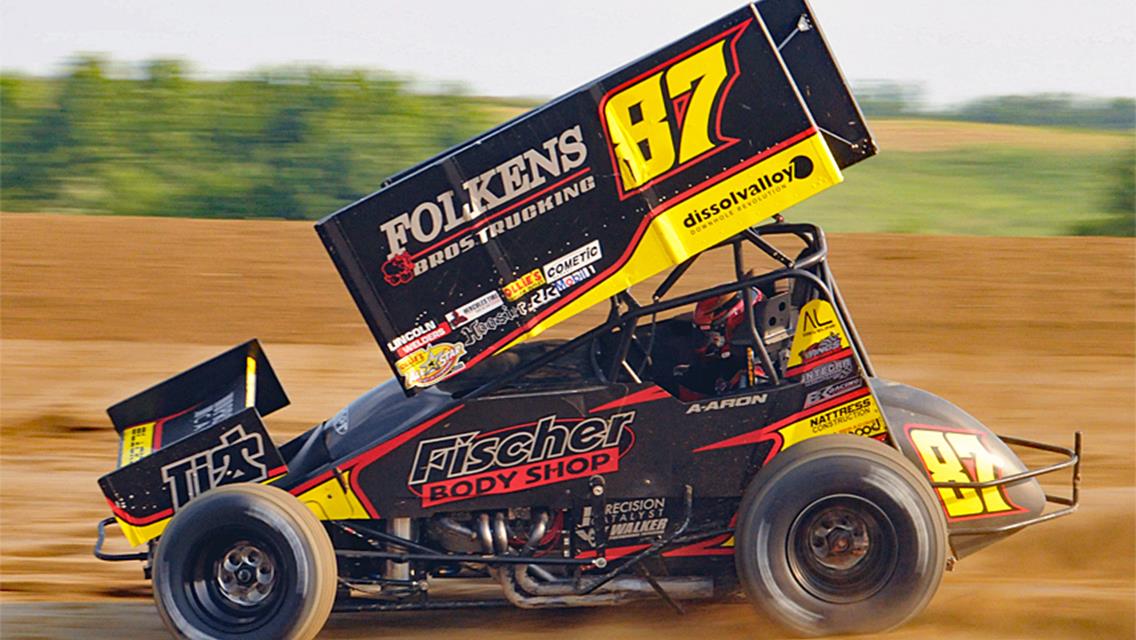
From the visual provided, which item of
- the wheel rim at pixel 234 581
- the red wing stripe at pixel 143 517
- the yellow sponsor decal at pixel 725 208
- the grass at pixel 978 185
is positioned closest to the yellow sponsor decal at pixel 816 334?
the yellow sponsor decal at pixel 725 208

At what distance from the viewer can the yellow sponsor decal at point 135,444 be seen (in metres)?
6.88

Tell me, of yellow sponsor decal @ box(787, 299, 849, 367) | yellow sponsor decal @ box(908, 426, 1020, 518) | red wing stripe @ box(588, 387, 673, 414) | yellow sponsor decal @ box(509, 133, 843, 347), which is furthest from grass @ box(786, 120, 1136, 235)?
red wing stripe @ box(588, 387, 673, 414)

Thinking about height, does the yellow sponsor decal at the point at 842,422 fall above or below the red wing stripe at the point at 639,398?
below

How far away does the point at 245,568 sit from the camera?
20.7 ft

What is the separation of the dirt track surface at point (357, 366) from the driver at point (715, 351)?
1044 mm

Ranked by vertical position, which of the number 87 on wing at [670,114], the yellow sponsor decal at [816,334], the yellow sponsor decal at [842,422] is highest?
the number 87 on wing at [670,114]

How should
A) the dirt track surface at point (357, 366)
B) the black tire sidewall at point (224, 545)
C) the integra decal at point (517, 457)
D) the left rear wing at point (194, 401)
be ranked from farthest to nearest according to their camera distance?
1. the left rear wing at point (194, 401)
2. the dirt track surface at point (357, 366)
3. the integra decal at point (517, 457)
4. the black tire sidewall at point (224, 545)

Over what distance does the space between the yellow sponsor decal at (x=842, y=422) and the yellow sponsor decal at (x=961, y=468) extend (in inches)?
11.7

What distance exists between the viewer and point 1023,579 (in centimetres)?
739

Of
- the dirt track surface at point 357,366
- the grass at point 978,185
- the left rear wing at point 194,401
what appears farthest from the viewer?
the grass at point 978,185

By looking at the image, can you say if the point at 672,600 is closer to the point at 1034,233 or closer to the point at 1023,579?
the point at 1023,579

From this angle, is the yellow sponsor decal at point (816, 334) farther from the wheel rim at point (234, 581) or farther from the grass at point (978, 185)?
the grass at point (978, 185)

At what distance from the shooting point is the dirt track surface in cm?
682

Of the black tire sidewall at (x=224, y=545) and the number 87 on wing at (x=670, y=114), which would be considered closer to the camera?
the number 87 on wing at (x=670, y=114)
